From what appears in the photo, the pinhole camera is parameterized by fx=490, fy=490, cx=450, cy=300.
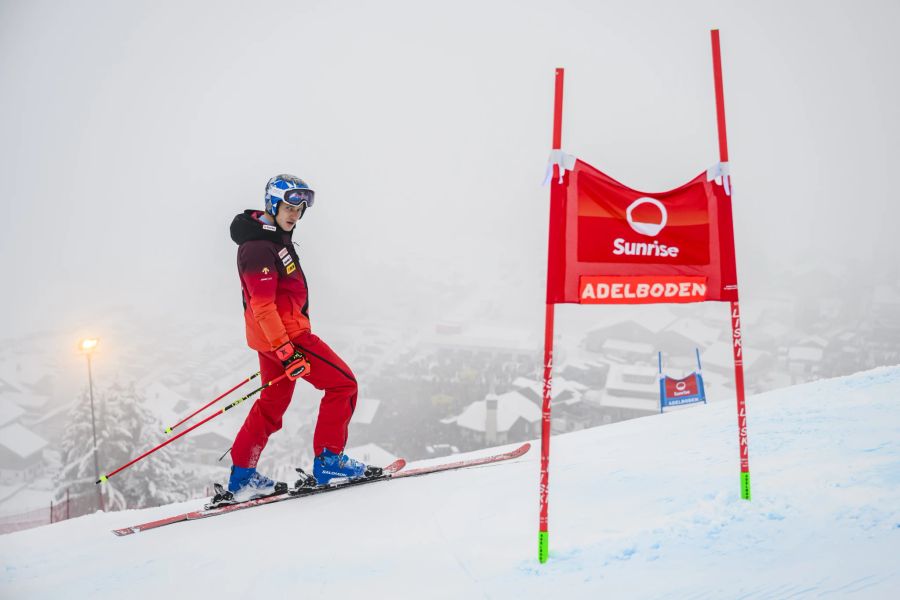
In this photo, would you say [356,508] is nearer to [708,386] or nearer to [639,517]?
[639,517]

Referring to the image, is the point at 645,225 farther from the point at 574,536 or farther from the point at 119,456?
the point at 119,456

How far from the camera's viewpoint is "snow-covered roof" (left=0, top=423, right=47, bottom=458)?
103 feet

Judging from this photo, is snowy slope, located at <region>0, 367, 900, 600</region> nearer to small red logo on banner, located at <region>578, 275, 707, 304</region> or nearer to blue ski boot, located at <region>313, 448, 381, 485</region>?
blue ski boot, located at <region>313, 448, 381, 485</region>

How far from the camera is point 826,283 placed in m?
76.9

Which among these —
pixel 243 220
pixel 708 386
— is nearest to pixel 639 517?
A: pixel 243 220

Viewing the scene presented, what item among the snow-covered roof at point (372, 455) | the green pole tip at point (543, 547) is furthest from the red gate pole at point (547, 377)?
the snow-covered roof at point (372, 455)

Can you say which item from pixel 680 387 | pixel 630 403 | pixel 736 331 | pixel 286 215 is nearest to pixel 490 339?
pixel 630 403

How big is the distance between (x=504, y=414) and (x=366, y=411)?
11.9 m

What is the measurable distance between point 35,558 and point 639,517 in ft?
11.5

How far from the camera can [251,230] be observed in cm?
316

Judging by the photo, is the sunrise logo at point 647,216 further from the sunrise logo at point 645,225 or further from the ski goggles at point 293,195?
the ski goggles at point 293,195

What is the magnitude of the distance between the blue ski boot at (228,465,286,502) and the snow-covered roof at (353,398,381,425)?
114 feet

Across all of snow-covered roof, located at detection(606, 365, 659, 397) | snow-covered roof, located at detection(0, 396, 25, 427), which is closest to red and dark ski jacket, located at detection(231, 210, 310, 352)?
snow-covered roof, located at detection(606, 365, 659, 397)

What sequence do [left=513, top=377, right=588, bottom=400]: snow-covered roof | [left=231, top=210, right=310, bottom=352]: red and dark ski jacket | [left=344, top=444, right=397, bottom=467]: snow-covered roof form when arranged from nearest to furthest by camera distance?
[left=231, top=210, right=310, bottom=352]: red and dark ski jacket
[left=344, top=444, right=397, bottom=467]: snow-covered roof
[left=513, top=377, right=588, bottom=400]: snow-covered roof
